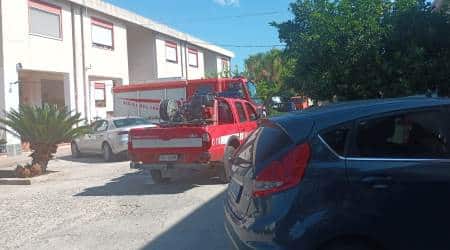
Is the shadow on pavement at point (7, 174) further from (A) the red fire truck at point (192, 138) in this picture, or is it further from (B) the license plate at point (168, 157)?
(B) the license plate at point (168, 157)

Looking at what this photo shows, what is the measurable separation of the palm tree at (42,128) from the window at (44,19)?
9325 mm

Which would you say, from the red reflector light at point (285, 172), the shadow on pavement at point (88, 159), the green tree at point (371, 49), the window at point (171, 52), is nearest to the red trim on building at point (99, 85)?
the window at point (171, 52)

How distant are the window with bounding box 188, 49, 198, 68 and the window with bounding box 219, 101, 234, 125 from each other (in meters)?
28.8

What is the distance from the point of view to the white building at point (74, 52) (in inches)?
889

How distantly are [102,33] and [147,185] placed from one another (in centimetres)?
1797

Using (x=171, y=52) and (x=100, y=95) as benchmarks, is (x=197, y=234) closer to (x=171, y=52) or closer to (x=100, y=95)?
(x=100, y=95)

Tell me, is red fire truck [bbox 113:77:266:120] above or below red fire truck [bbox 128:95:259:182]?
above

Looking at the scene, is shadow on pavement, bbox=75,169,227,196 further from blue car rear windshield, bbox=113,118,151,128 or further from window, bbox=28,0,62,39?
window, bbox=28,0,62,39

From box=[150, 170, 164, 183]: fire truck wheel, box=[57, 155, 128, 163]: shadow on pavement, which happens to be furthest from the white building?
box=[150, 170, 164, 183]: fire truck wheel

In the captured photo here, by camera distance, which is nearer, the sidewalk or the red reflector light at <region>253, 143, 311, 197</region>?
the red reflector light at <region>253, 143, 311, 197</region>

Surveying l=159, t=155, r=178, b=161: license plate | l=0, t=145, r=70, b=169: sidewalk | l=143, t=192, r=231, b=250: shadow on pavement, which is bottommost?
l=143, t=192, r=231, b=250: shadow on pavement

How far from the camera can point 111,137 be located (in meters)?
18.8

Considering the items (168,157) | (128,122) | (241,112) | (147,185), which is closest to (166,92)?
(128,122)

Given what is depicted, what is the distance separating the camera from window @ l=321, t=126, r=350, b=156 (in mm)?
4378
